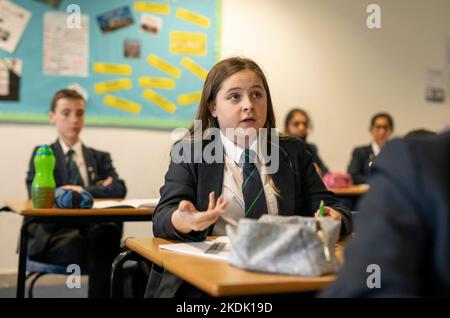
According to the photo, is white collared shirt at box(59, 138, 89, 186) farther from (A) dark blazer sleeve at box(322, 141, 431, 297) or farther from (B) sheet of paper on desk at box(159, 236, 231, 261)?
(A) dark blazer sleeve at box(322, 141, 431, 297)

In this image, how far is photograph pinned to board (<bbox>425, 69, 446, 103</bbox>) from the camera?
614cm

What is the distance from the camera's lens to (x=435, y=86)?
618cm

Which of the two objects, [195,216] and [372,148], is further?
[372,148]

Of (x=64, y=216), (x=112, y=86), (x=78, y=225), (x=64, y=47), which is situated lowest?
(x=78, y=225)

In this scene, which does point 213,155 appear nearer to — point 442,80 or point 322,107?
point 322,107

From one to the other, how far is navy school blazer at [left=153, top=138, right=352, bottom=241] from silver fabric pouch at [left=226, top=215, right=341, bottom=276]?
0.50 m

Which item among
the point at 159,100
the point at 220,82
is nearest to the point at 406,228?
the point at 220,82

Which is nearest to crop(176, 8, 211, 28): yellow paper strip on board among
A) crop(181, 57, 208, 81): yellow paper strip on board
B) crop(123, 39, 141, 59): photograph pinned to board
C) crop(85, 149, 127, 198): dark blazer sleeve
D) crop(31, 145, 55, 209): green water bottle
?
crop(181, 57, 208, 81): yellow paper strip on board

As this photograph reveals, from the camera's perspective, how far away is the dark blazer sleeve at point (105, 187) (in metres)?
3.30

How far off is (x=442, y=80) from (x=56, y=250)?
468cm

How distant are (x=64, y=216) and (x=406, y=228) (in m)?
2.13

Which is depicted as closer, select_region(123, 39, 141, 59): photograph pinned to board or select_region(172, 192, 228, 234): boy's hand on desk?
select_region(172, 192, 228, 234): boy's hand on desk

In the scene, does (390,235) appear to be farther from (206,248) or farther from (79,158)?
(79,158)

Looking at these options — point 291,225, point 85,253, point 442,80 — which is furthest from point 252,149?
point 442,80
